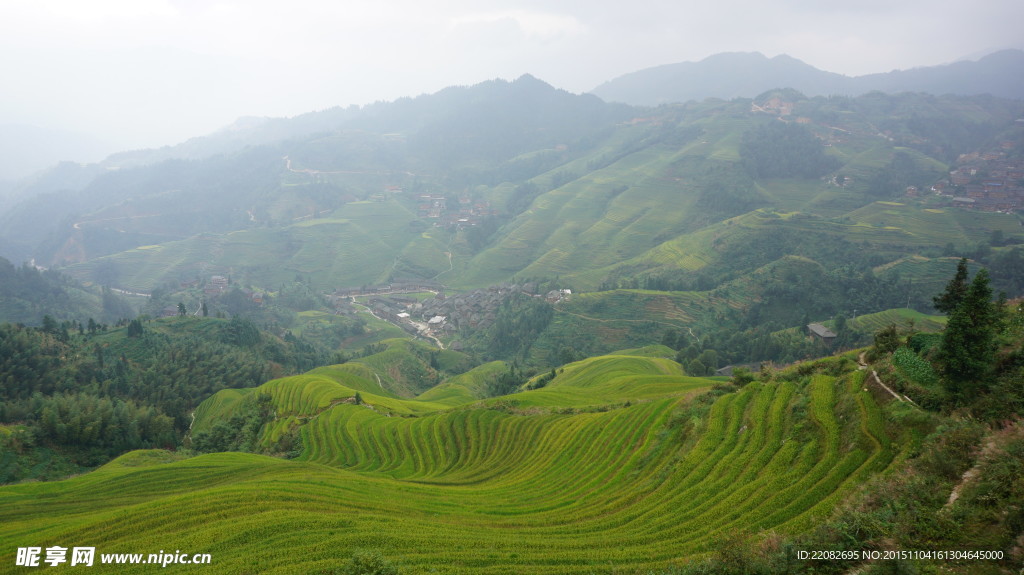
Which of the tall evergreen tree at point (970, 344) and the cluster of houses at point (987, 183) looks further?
the cluster of houses at point (987, 183)

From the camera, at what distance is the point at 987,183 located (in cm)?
11694

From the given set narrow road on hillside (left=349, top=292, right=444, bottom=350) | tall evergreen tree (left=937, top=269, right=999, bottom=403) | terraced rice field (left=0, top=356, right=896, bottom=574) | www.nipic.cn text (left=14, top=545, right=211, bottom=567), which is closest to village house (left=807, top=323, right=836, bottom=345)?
terraced rice field (left=0, top=356, right=896, bottom=574)

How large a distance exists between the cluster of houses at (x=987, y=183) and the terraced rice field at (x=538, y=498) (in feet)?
430

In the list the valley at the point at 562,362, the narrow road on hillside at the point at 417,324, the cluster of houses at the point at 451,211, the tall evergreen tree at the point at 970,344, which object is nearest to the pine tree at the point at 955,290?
the valley at the point at 562,362

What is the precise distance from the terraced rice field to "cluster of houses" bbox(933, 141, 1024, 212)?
131039 mm

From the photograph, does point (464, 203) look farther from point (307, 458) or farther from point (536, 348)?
point (307, 458)

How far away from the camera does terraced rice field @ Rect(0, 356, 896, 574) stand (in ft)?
36.8

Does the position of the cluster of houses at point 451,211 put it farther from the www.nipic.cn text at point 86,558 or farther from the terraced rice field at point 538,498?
the www.nipic.cn text at point 86,558

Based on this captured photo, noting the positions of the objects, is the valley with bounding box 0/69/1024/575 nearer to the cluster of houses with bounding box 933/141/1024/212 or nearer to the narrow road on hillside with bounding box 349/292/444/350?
the cluster of houses with bounding box 933/141/1024/212

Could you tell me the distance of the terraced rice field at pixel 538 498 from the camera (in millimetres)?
11211

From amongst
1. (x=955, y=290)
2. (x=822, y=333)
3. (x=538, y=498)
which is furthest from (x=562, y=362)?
(x=955, y=290)

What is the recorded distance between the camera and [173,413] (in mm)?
45969

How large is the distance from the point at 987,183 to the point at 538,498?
156768mm

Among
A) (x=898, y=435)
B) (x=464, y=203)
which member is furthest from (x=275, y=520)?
(x=464, y=203)
